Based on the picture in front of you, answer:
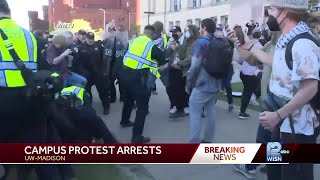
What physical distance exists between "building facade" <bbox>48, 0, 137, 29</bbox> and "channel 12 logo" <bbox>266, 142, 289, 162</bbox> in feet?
3.27

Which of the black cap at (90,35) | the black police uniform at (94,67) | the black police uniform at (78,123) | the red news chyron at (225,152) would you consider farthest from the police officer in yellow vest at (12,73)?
the black police uniform at (94,67)

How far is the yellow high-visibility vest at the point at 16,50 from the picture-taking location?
1.97 m

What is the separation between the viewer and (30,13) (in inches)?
79.7

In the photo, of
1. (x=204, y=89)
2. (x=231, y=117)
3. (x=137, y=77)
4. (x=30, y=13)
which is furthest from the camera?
(x=231, y=117)

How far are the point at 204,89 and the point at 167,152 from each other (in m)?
1.18

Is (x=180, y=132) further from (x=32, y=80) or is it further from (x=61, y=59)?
(x=32, y=80)

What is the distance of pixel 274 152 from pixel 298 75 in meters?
0.60

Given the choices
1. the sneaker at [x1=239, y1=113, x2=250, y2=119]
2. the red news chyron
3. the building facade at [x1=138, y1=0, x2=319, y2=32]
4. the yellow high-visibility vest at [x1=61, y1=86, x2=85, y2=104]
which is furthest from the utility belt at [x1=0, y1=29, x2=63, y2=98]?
the sneaker at [x1=239, y1=113, x2=250, y2=119]

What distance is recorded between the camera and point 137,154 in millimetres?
2227

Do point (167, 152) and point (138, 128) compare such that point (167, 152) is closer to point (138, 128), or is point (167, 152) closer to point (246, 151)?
point (246, 151)

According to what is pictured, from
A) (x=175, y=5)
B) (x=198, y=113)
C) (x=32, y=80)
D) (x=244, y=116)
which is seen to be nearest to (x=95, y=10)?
(x=175, y=5)

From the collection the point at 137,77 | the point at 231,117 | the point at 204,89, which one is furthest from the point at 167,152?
the point at 231,117

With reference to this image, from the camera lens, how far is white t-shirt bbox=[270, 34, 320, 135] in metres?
1.64

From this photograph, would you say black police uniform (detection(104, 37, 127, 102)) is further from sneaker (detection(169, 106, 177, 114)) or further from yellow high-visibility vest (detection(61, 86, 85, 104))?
yellow high-visibility vest (detection(61, 86, 85, 104))
